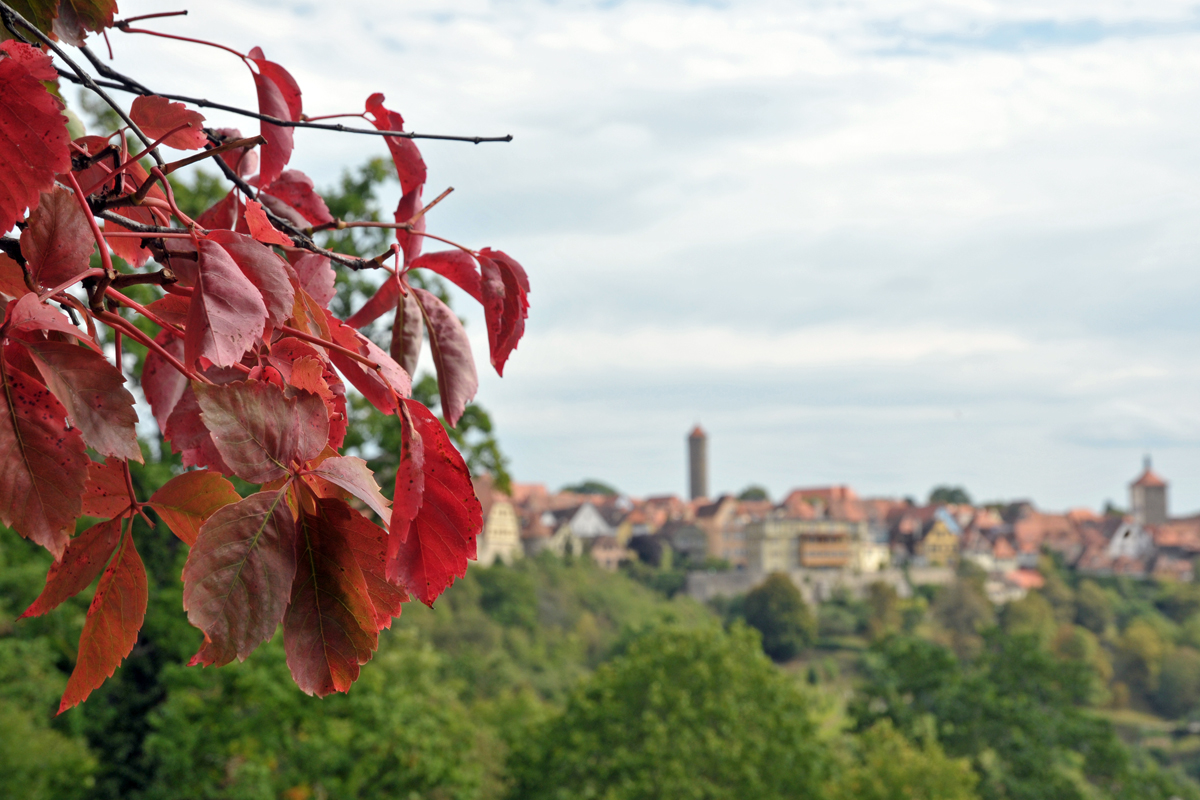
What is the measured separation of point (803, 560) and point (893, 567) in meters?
8.02

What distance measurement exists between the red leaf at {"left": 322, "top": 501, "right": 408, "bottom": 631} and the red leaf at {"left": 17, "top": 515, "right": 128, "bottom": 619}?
11.5 inches

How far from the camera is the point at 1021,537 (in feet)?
232

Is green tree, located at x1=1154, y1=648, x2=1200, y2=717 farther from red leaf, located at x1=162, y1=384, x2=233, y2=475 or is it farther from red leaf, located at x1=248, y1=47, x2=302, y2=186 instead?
red leaf, located at x1=162, y1=384, x2=233, y2=475

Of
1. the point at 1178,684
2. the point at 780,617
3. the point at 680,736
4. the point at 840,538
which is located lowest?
the point at 1178,684

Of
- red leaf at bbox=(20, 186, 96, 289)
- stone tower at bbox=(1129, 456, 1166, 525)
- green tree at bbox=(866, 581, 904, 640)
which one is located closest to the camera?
red leaf at bbox=(20, 186, 96, 289)

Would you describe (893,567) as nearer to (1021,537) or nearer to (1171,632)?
(1021,537)

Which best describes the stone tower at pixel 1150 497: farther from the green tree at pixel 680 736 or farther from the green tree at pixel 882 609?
the green tree at pixel 680 736

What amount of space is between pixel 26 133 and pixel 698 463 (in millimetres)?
90125

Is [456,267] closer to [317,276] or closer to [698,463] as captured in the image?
[317,276]

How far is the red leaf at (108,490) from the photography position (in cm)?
90

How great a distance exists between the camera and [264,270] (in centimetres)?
80

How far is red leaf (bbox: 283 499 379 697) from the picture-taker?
747 millimetres

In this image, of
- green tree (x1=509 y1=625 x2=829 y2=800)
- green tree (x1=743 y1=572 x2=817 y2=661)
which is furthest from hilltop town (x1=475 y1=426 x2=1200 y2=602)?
green tree (x1=509 y1=625 x2=829 y2=800)

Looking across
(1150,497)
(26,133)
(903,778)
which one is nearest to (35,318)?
(26,133)
